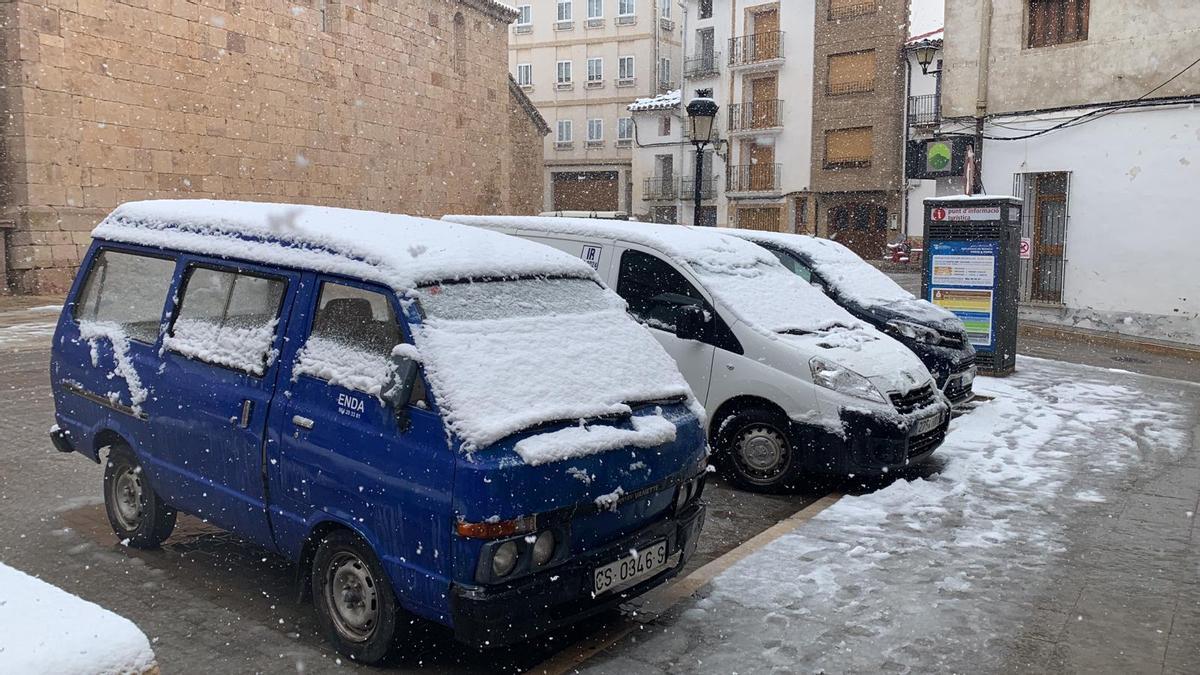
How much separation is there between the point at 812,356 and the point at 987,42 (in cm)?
1375

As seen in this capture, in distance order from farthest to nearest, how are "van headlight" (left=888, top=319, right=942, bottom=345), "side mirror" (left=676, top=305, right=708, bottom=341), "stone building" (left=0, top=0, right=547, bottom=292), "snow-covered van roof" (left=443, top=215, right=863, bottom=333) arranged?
"stone building" (left=0, top=0, right=547, bottom=292)
"van headlight" (left=888, top=319, right=942, bottom=345)
"snow-covered van roof" (left=443, top=215, right=863, bottom=333)
"side mirror" (left=676, top=305, right=708, bottom=341)

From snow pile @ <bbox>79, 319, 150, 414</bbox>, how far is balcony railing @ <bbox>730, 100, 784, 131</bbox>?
38.7 m

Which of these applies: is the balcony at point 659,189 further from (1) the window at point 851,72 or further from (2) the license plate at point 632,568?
(2) the license plate at point 632,568

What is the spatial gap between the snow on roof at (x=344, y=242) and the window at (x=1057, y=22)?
50.3 ft

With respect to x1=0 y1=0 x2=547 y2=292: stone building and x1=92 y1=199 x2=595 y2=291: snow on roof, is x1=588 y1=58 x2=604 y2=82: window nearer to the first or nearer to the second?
x1=0 y1=0 x2=547 y2=292: stone building

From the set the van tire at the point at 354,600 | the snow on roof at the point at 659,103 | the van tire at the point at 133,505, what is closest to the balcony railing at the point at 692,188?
the snow on roof at the point at 659,103

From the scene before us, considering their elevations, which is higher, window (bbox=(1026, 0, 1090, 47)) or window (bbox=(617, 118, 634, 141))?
window (bbox=(617, 118, 634, 141))

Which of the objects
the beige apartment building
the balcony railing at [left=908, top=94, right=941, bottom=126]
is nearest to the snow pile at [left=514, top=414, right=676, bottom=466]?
the balcony railing at [left=908, top=94, right=941, bottom=126]

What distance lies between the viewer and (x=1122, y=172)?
623 inches

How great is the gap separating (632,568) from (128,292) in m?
3.15

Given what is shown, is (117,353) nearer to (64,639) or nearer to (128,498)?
(128,498)

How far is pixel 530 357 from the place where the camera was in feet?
12.8

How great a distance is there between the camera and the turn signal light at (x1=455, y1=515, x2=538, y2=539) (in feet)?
11.0

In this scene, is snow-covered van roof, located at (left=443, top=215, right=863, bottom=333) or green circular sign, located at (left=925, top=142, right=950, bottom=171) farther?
green circular sign, located at (left=925, top=142, right=950, bottom=171)
